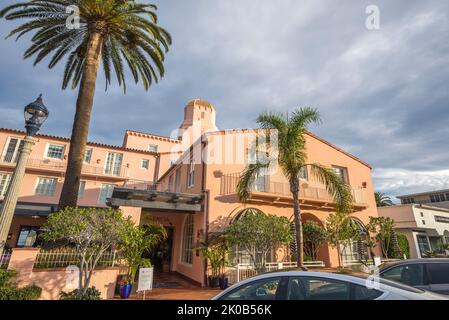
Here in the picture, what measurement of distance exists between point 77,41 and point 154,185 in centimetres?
1595

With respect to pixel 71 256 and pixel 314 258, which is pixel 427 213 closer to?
pixel 314 258

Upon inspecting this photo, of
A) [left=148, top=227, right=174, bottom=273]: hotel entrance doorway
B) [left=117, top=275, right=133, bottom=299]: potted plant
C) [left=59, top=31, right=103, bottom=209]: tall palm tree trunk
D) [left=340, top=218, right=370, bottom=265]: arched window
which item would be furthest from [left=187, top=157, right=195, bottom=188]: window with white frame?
[left=340, top=218, right=370, bottom=265]: arched window

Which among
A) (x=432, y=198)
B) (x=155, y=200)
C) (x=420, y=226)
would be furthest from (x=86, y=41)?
(x=432, y=198)

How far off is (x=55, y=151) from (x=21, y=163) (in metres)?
20.9

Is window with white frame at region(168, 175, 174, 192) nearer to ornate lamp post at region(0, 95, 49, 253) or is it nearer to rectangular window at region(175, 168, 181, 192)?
rectangular window at region(175, 168, 181, 192)

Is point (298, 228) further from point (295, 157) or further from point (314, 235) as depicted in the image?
point (314, 235)

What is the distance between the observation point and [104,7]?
1085cm

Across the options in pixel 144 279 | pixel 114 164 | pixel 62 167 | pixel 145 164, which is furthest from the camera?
pixel 145 164

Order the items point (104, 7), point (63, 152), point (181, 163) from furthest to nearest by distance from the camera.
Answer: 1. point (63, 152)
2. point (181, 163)
3. point (104, 7)

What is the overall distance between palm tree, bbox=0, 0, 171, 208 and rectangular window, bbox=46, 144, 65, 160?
12.5 meters

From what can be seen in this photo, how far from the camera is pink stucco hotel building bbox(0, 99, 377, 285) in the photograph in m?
12.8

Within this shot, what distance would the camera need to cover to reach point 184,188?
16719mm

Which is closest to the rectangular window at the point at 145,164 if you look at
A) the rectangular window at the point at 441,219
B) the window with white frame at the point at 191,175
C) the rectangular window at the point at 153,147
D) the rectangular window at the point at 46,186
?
the rectangular window at the point at 153,147
